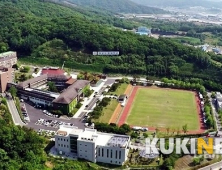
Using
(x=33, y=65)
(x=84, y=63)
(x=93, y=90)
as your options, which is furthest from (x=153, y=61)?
(x=33, y=65)

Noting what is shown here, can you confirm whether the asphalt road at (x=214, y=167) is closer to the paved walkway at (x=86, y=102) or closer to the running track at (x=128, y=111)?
the running track at (x=128, y=111)

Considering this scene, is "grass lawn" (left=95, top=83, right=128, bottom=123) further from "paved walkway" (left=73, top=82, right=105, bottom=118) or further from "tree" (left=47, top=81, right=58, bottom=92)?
"tree" (left=47, top=81, right=58, bottom=92)

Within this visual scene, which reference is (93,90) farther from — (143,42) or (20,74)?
(143,42)

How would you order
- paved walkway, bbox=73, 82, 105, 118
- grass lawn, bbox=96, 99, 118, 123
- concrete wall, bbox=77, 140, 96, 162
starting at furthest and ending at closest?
paved walkway, bbox=73, 82, 105, 118 → grass lawn, bbox=96, 99, 118, 123 → concrete wall, bbox=77, 140, 96, 162

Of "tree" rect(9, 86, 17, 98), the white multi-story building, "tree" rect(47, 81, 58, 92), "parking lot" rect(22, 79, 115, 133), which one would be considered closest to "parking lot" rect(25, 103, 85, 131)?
"parking lot" rect(22, 79, 115, 133)

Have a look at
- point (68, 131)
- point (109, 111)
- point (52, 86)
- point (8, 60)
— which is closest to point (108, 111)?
point (109, 111)

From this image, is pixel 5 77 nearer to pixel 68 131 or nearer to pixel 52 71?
pixel 52 71
